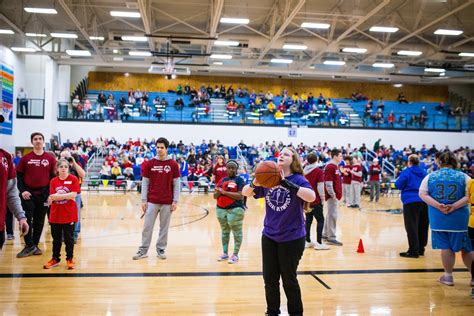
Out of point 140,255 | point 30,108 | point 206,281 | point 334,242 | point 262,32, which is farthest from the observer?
point 30,108

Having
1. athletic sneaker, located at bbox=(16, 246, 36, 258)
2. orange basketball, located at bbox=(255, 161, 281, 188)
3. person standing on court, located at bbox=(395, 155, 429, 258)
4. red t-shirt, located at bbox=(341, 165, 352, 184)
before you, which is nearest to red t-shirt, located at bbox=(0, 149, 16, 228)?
orange basketball, located at bbox=(255, 161, 281, 188)

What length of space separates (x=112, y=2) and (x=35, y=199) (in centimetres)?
1317

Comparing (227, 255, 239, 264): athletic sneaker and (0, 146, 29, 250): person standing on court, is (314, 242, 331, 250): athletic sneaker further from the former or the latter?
(0, 146, 29, 250): person standing on court

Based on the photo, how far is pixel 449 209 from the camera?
4762 mm

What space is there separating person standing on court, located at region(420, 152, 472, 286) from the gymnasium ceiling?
10.3 m

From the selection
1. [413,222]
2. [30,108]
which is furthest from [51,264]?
[30,108]

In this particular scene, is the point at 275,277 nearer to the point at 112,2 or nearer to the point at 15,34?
the point at 112,2

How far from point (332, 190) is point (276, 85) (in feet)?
79.1

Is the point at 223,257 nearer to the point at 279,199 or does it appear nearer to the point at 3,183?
the point at 279,199

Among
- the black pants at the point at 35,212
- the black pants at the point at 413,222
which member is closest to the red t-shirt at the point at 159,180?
the black pants at the point at 35,212

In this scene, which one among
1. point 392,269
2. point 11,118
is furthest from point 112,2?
point 392,269

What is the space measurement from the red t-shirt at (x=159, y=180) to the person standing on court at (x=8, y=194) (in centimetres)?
261

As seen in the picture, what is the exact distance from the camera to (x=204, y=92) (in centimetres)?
2659

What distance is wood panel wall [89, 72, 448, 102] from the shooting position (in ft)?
94.9
